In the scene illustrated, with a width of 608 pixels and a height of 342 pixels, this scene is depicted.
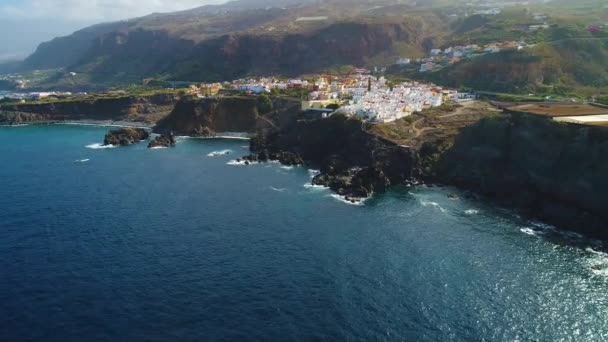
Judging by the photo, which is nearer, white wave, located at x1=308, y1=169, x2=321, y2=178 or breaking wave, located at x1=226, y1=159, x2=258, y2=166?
white wave, located at x1=308, y1=169, x2=321, y2=178

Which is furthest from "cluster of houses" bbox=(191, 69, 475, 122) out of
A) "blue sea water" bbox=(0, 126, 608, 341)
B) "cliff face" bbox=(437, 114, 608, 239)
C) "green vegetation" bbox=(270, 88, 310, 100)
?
"blue sea water" bbox=(0, 126, 608, 341)

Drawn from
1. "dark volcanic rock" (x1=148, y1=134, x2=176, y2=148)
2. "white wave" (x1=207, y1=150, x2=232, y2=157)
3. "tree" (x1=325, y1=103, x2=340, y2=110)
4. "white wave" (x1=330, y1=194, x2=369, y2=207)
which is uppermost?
"tree" (x1=325, y1=103, x2=340, y2=110)

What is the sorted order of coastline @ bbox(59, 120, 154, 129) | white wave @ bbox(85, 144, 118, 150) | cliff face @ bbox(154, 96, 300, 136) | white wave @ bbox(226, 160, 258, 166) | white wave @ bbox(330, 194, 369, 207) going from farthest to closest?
coastline @ bbox(59, 120, 154, 129) < cliff face @ bbox(154, 96, 300, 136) < white wave @ bbox(85, 144, 118, 150) < white wave @ bbox(226, 160, 258, 166) < white wave @ bbox(330, 194, 369, 207)

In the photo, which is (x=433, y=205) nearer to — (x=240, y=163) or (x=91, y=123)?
(x=240, y=163)

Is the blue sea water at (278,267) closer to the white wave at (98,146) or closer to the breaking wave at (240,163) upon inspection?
the breaking wave at (240,163)

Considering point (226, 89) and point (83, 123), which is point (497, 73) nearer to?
point (226, 89)

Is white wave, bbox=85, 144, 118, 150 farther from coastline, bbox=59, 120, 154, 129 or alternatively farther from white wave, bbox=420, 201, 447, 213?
white wave, bbox=420, 201, 447, 213

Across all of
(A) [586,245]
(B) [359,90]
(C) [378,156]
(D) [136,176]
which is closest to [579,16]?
(B) [359,90]

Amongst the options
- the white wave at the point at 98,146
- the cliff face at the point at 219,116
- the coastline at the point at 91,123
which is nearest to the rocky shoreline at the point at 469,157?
the white wave at the point at 98,146
